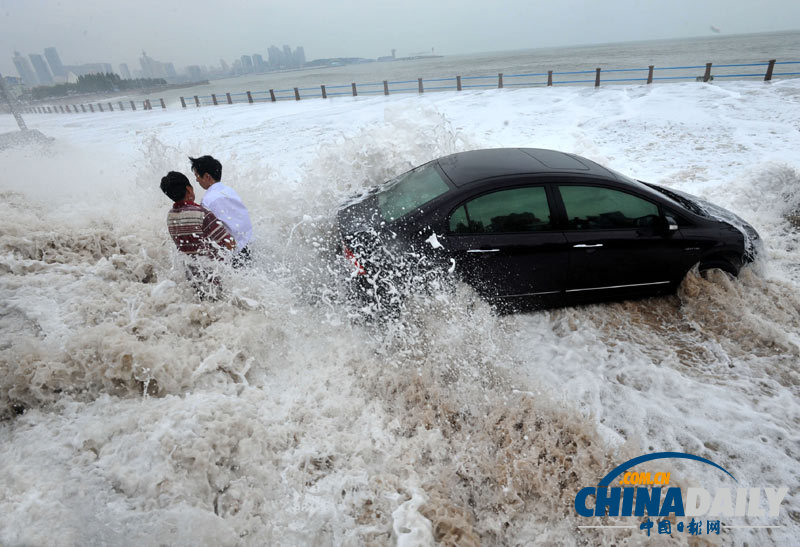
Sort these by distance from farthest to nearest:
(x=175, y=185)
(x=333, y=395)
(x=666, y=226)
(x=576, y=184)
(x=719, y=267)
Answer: (x=719, y=267) → (x=666, y=226) → (x=576, y=184) → (x=175, y=185) → (x=333, y=395)

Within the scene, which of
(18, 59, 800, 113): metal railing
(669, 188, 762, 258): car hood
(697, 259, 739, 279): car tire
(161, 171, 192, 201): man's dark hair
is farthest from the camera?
(18, 59, 800, 113): metal railing

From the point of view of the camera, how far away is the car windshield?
12.0 ft

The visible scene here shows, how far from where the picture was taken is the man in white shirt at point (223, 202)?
3.59 metres

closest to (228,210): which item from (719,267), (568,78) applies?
(719,267)

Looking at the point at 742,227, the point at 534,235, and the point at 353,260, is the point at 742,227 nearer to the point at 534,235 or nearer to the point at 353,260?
the point at 534,235

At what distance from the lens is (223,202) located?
360 cm

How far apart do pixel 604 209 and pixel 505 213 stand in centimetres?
99

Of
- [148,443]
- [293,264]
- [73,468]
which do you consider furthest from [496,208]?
[73,468]

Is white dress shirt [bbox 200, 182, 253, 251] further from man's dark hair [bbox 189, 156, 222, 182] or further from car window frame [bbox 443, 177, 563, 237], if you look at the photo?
car window frame [bbox 443, 177, 563, 237]

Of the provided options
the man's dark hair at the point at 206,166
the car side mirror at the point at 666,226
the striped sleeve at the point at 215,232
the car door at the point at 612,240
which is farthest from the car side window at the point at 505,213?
the man's dark hair at the point at 206,166

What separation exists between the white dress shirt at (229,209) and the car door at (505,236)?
203 cm

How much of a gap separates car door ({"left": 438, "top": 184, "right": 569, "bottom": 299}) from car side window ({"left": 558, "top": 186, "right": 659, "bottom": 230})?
0.21 m

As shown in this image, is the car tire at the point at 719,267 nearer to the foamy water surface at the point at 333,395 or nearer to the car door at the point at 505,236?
the foamy water surface at the point at 333,395

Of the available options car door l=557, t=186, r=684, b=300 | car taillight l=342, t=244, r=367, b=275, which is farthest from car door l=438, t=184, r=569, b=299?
car taillight l=342, t=244, r=367, b=275
